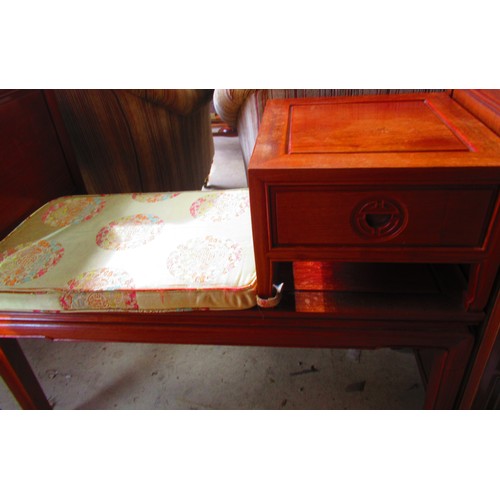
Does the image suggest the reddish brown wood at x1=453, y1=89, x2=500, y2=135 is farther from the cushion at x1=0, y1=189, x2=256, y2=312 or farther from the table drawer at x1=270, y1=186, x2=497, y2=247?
the cushion at x1=0, y1=189, x2=256, y2=312

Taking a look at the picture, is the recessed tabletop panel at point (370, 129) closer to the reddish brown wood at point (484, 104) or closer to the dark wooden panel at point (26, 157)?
the reddish brown wood at point (484, 104)

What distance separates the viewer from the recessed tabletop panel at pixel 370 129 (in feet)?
1.87

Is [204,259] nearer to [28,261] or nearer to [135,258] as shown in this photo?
[135,258]

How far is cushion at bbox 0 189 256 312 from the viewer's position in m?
0.68

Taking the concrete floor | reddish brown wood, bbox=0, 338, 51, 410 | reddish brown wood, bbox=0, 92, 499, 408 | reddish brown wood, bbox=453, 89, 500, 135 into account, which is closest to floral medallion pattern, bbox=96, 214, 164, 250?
reddish brown wood, bbox=0, 92, 499, 408

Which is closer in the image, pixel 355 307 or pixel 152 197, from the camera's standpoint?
pixel 355 307

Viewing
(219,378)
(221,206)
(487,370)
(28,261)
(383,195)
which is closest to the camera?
(383,195)

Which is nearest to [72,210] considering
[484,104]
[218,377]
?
[218,377]

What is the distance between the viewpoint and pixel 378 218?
0.57 metres

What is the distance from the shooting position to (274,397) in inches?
37.4

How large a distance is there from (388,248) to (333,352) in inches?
22.2

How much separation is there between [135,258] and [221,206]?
0.76 ft

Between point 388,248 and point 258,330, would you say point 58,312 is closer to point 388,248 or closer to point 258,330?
point 258,330

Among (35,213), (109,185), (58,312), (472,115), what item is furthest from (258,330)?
(109,185)
